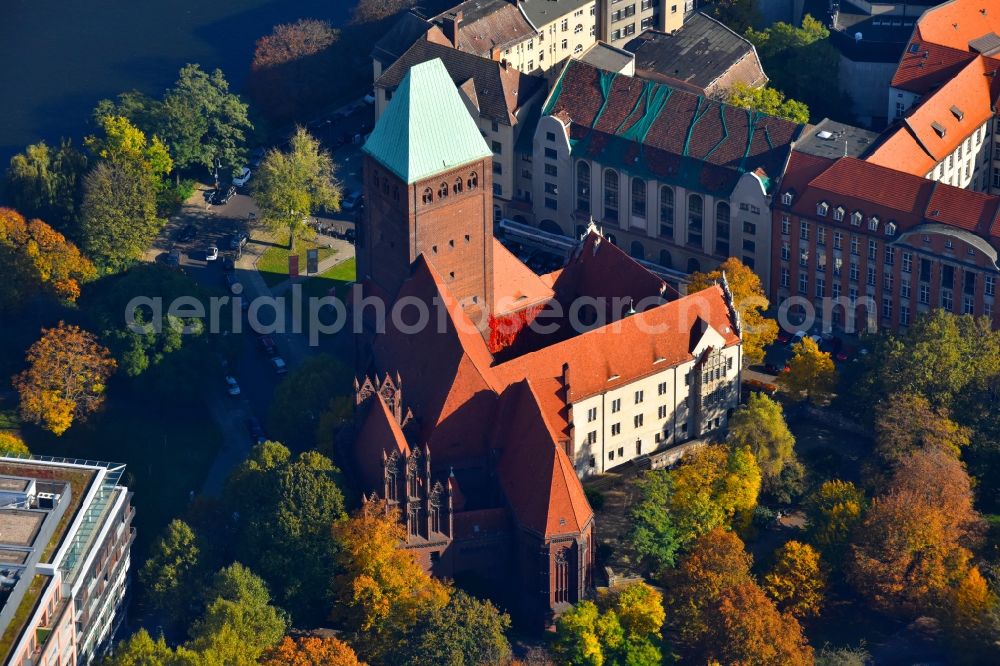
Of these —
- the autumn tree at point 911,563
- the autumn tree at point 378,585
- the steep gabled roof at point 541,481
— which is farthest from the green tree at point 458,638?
the autumn tree at point 911,563

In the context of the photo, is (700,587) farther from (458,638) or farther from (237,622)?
(237,622)

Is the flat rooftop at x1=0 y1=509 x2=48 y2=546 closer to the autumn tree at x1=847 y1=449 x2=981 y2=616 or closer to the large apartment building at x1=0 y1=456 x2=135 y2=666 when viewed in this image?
the large apartment building at x1=0 y1=456 x2=135 y2=666

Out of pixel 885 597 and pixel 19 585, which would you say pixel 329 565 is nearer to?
pixel 19 585

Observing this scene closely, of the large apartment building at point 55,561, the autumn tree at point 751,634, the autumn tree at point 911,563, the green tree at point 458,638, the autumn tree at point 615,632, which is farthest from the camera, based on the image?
the autumn tree at point 911,563

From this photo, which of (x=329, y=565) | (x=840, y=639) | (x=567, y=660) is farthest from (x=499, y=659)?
(x=840, y=639)

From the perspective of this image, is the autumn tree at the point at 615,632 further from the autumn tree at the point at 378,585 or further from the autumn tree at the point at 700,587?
the autumn tree at the point at 378,585

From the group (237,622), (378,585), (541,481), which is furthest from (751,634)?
(237,622)
